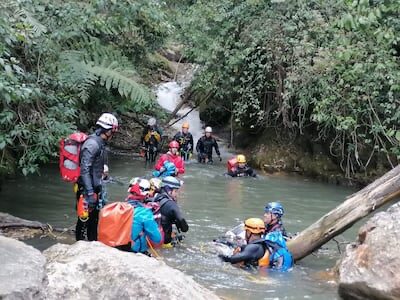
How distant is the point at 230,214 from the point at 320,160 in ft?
20.9

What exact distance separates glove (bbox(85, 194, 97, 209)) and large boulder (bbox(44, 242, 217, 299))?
8.68 feet

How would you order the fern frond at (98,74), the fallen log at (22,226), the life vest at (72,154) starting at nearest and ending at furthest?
the life vest at (72,154) < the fallen log at (22,226) < the fern frond at (98,74)

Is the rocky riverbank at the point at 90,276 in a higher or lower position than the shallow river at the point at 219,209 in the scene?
higher

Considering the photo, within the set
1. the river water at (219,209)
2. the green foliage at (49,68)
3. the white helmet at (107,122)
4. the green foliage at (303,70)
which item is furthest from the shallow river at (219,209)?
the white helmet at (107,122)

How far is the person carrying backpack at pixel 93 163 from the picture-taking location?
694 cm

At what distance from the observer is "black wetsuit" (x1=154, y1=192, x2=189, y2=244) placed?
7680mm

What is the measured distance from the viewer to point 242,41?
16.6 m

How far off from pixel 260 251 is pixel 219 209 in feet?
13.4

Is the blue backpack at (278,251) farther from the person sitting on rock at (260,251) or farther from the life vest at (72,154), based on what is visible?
the life vest at (72,154)

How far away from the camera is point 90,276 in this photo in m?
3.98

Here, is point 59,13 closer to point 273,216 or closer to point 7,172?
point 7,172

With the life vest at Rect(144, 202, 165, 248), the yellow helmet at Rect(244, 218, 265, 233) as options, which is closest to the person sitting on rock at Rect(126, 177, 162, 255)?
the life vest at Rect(144, 202, 165, 248)

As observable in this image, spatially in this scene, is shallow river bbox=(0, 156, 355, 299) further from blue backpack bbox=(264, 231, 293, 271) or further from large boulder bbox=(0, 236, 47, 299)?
large boulder bbox=(0, 236, 47, 299)

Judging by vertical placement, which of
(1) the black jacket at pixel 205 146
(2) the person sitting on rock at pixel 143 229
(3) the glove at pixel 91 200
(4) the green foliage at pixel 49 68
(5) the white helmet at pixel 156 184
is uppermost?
(4) the green foliage at pixel 49 68
